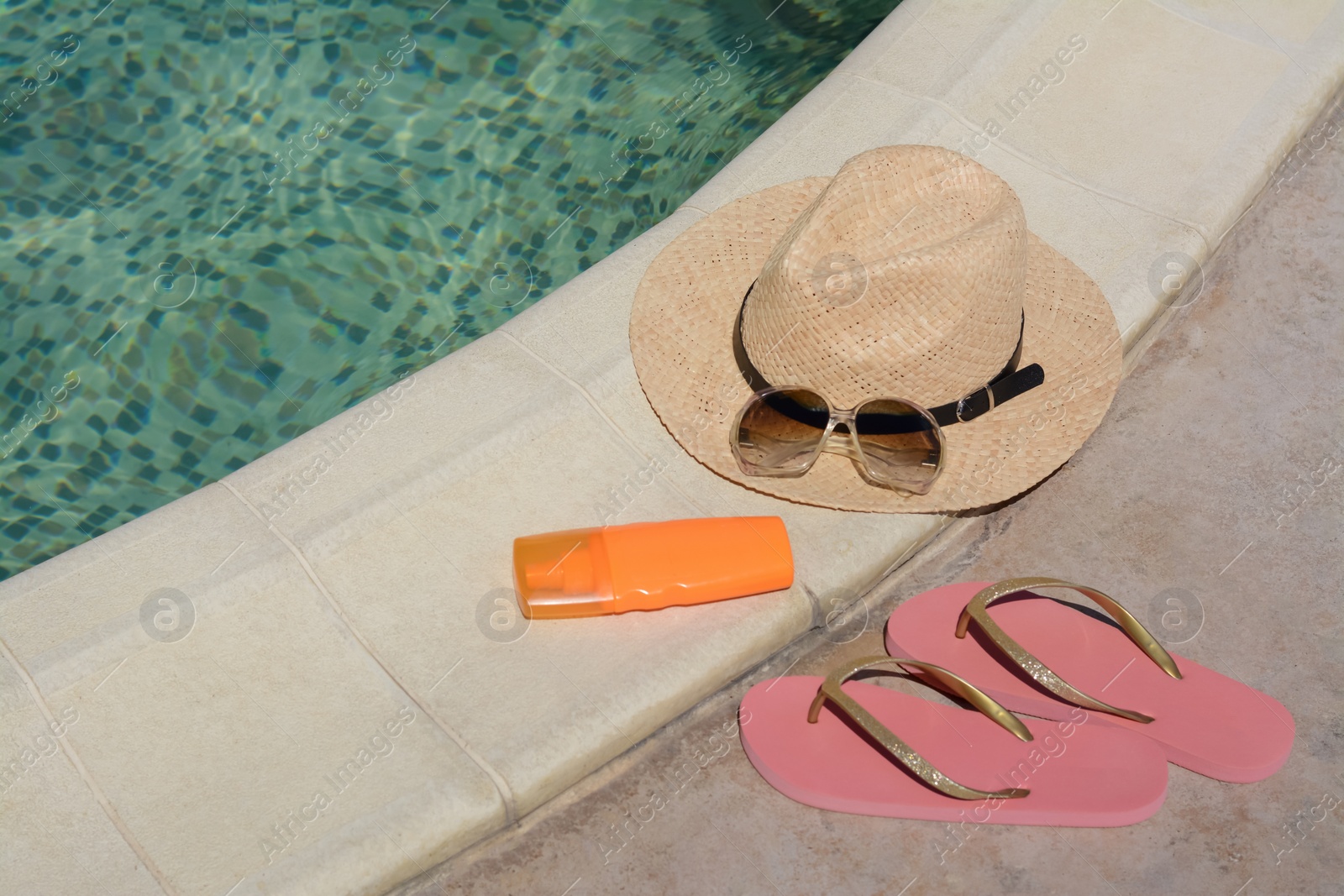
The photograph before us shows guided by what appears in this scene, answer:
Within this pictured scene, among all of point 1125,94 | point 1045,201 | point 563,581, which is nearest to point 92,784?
point 563,581

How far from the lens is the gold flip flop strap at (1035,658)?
85.7 inches

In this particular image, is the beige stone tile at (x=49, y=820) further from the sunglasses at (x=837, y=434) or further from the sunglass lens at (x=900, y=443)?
the sunglass lens at (x=900, y=443)

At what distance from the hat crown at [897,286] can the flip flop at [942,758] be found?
64 centimetres

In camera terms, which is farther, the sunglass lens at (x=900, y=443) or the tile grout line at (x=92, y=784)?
the sunglass lens at (x=900, y=443)

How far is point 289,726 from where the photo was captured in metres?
2.21

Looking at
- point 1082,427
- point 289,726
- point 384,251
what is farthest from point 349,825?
point 384,251

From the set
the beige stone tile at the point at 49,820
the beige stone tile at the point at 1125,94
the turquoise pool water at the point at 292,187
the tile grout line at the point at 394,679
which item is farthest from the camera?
the turquoise pool water at the point at 292,187

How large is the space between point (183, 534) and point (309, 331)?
4.80ft

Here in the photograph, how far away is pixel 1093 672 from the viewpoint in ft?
7.61

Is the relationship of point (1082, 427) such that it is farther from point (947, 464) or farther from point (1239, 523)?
point (1239, 523)

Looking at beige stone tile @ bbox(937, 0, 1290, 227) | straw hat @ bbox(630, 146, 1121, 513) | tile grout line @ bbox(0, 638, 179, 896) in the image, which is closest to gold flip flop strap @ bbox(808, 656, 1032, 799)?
straw hat @ bbox(630, 146, 1121, 513)

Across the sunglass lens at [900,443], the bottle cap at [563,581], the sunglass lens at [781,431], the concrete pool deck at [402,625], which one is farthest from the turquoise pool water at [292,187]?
the sunglass lens at [900,443]

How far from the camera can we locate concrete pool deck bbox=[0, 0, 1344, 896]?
2.09 meters

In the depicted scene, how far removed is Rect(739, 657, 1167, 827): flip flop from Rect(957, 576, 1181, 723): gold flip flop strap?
3.2 inches
